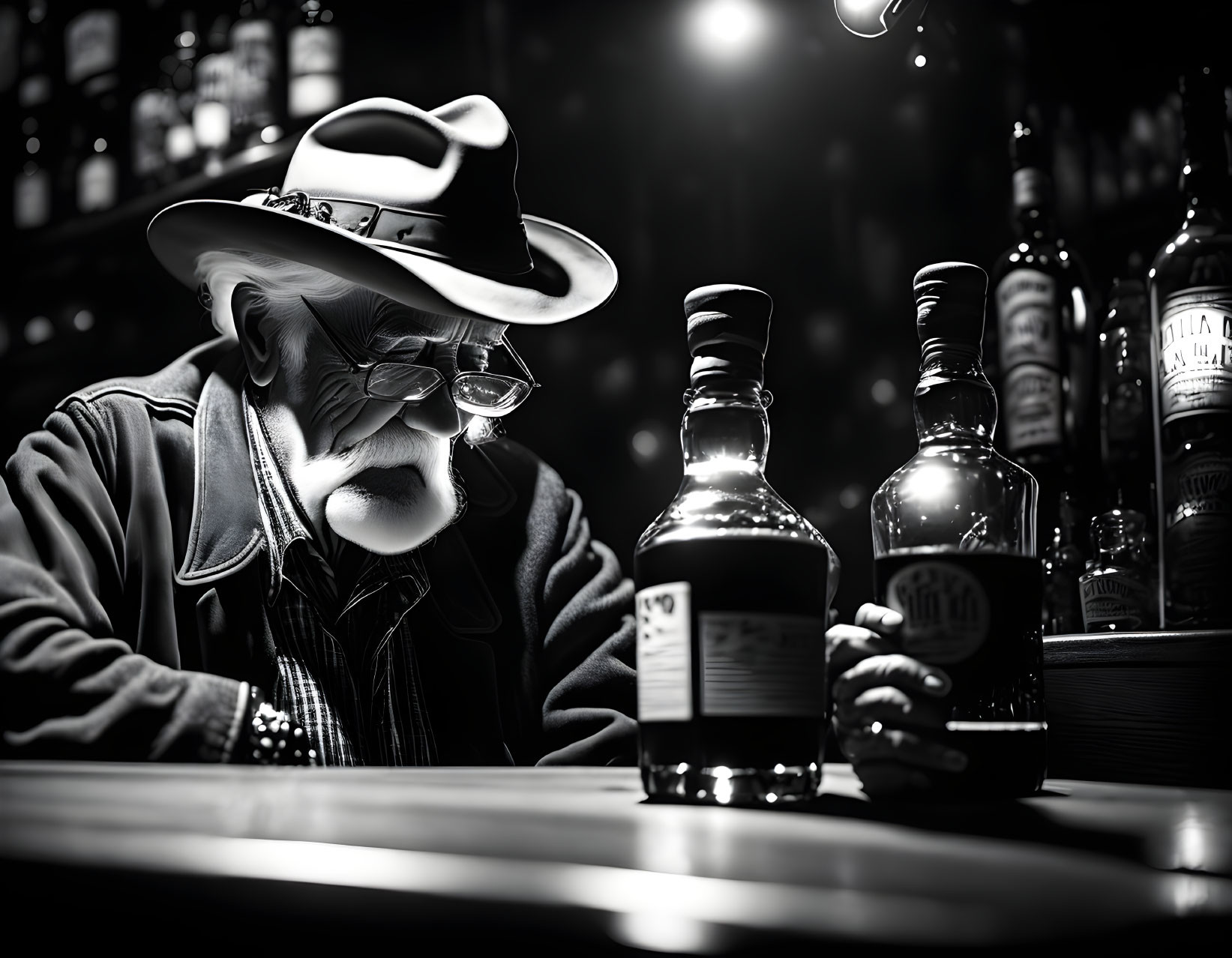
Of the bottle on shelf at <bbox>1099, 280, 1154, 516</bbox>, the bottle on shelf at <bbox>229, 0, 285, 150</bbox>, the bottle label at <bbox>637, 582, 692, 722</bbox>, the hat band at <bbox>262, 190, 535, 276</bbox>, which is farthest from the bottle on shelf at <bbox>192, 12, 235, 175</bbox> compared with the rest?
the bottle label at <bbox>637, 582, 692, 722</bbox>

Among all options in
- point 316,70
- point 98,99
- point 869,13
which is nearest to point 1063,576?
point 869,13

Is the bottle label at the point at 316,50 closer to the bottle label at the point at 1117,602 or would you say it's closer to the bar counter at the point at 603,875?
the bottle label at the point at 1117,602

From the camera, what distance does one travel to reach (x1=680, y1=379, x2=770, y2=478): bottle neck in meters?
0.63

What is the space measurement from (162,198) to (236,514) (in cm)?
87

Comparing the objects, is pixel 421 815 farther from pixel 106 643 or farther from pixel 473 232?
pixel 473 232

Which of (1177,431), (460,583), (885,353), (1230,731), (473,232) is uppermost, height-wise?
(473,232)

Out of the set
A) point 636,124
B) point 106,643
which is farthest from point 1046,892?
point 636,124

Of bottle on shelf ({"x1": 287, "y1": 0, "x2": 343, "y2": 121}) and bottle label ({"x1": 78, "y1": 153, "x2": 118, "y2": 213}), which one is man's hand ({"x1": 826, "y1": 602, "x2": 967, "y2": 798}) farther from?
bottle label ({"x1": 78, "y1": 153, "x2": 118, "y2": 213})

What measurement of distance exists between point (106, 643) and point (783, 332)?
1052 millimetres

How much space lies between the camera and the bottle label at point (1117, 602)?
1171 millimetres

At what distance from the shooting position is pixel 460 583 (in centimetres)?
181

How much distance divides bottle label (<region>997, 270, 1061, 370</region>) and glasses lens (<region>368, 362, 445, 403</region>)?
2.61ft

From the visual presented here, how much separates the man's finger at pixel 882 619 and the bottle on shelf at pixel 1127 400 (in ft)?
2.46

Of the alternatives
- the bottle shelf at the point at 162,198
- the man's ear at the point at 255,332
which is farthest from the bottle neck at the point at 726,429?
the bottle shelf at the point at 162,198
